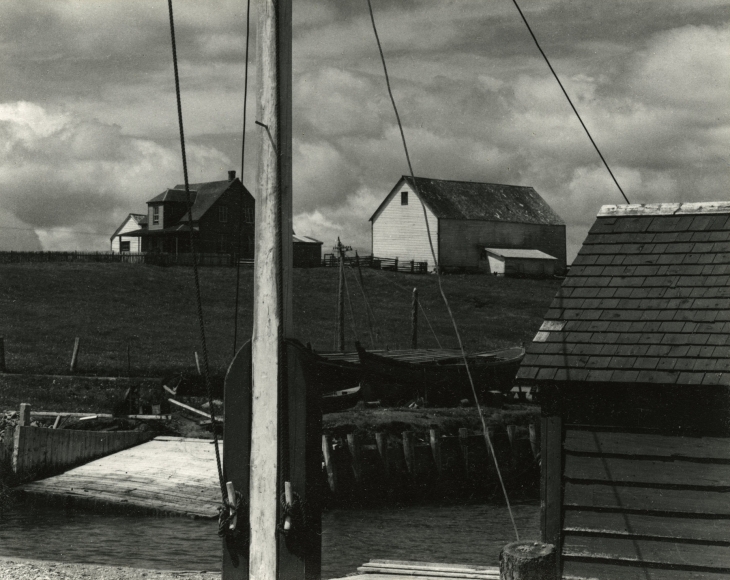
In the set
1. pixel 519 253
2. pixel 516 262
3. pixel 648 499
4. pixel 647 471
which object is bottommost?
pixel 648 499

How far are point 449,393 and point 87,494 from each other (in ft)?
41.0

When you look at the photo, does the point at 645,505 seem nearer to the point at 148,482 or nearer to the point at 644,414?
the point at 644,414

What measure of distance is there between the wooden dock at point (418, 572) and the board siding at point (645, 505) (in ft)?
6.90

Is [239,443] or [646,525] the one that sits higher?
[239,443]

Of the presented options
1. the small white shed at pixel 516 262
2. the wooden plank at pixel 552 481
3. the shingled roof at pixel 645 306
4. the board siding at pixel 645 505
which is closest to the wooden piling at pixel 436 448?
the shingled roof at pixel 645 306

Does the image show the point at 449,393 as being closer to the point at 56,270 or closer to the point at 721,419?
the point at 721,419

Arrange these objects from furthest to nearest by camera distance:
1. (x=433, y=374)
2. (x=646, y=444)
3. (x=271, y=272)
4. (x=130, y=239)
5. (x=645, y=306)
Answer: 1. (x=130, y=239)
2. (x=433, y=374)
3. (x=645, y=306)
4. (x=646, y=444)
5. (x=271, y=272)

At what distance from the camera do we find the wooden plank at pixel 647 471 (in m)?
9.17

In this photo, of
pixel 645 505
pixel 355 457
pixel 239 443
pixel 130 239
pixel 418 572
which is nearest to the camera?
pixel 239 443

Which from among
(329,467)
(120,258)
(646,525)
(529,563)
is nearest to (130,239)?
(120,258)

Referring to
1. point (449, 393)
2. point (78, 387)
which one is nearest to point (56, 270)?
point (78, 387)

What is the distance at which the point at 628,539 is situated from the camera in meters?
9.41

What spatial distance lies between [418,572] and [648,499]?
10.5 ft

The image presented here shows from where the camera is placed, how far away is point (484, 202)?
2749 inches
